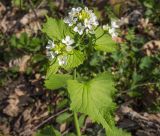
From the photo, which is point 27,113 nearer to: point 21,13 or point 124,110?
point 124,110

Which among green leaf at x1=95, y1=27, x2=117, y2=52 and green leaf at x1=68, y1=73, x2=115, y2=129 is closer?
green leaf at x1=68, y1=73, x2=115, y2=129

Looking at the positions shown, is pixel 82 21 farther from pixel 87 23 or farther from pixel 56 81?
pixel 56 81

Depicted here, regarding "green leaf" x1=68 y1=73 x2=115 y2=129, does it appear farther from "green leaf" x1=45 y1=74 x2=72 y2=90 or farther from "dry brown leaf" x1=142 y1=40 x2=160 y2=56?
"dry brown leaf" x1=142 y1=40 x2=160 y2=56

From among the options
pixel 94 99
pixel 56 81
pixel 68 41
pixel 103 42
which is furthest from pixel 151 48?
pixel 68 41

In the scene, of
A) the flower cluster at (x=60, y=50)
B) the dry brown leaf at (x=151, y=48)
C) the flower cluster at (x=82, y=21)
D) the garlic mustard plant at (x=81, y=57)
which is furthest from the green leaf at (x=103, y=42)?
the dry brown leaf at (x=151, y=48)

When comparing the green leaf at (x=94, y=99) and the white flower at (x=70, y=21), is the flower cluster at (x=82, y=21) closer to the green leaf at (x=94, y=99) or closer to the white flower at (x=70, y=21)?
the white flower at (x=70, y=21)

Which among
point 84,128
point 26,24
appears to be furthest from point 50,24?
point 26,24

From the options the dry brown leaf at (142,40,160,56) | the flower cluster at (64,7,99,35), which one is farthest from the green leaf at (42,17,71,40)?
the dry brown leaf at (142,40,160,56)
